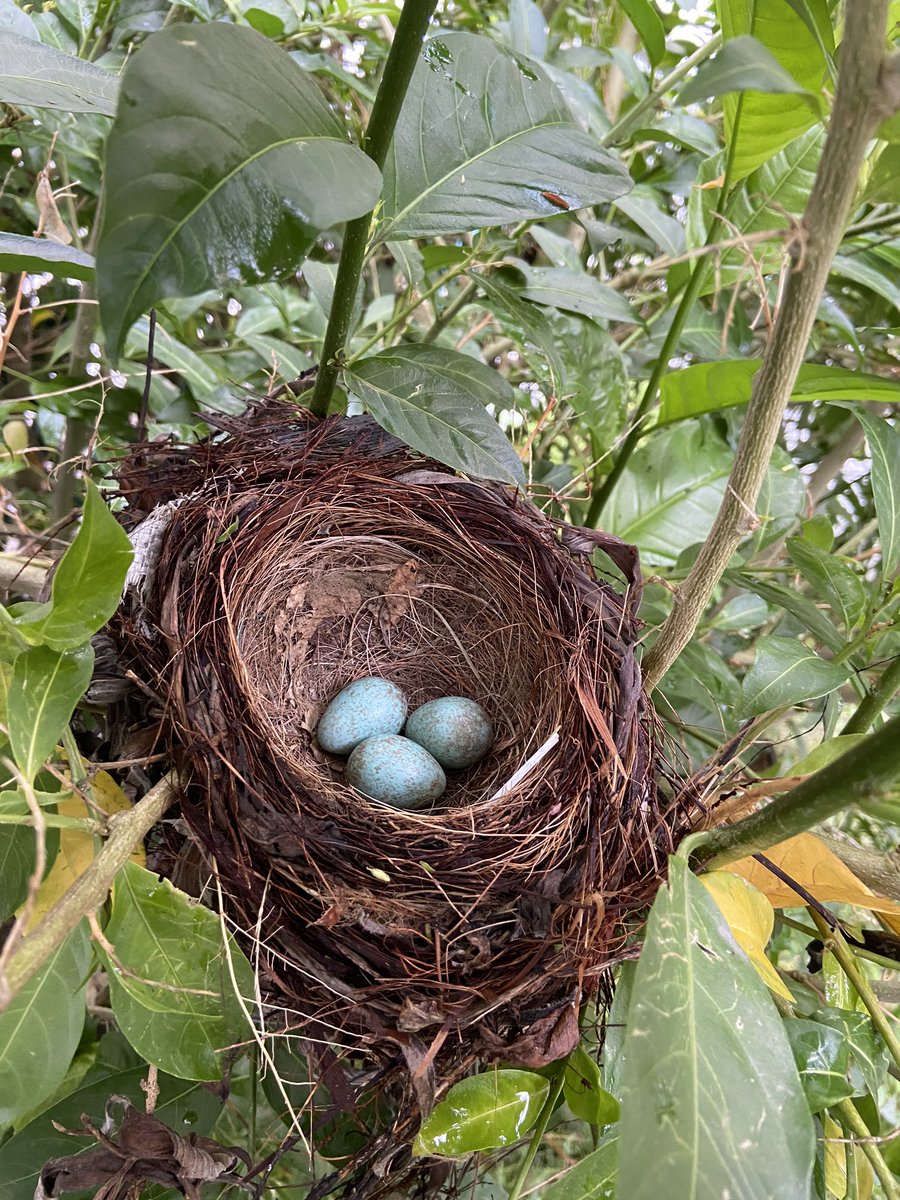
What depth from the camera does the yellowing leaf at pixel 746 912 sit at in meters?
0.54

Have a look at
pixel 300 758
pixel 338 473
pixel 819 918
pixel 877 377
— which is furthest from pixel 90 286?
pixel 819 918

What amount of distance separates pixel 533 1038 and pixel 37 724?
0.39m

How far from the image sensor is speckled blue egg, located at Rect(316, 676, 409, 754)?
3.50ft

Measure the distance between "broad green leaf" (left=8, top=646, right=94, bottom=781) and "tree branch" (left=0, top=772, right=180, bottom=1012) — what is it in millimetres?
63

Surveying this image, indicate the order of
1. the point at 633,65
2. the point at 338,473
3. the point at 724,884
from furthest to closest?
A: 1. the point at 633,65
2. the point at 338,473
3. the point at 724,884

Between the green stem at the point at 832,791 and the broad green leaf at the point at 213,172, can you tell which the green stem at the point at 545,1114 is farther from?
the broad green leaf at the point at 213,172

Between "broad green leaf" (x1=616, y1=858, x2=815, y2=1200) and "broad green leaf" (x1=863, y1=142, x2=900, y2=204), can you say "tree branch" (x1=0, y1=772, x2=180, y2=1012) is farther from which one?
"broad green leaf" (x1=863, y1=142, x2=900, y2=204)

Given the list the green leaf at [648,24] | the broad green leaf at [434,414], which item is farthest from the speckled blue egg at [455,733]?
the green leaf at [648,24]

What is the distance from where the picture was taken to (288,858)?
64 cm

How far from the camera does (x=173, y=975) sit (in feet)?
1.66

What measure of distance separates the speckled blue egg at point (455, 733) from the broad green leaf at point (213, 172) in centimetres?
73

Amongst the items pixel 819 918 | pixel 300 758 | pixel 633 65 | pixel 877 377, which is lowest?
pixel 300 758

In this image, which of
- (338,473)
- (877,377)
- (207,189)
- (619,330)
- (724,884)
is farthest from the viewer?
(619,330)

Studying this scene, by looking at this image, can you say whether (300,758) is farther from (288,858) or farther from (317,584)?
(288,858)
